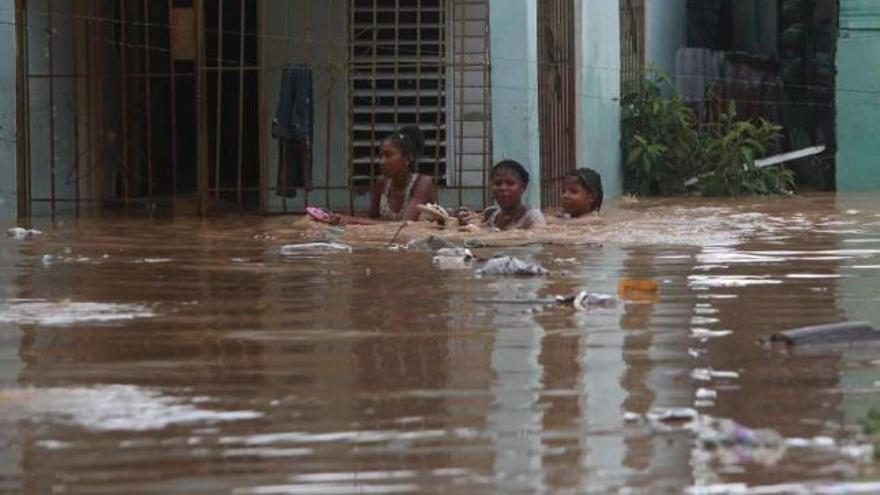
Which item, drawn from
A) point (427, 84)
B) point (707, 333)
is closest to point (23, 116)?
point (427, 84)

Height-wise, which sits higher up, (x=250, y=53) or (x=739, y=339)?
(x=250, y=53)

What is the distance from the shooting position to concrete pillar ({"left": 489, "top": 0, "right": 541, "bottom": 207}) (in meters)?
15.5

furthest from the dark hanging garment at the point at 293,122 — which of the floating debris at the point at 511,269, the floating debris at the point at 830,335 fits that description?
the floating debris at the point at 830,335

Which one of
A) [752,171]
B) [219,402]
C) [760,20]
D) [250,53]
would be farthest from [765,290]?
[760,20]

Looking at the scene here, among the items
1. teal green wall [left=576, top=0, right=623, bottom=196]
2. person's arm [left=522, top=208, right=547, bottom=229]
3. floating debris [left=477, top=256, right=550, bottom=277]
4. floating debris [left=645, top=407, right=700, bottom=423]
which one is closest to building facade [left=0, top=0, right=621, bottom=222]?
teal green wall [left=576, top=0, right=623, bottom=196]

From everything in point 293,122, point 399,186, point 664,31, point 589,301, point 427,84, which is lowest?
point 589,301

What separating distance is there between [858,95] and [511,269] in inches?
479

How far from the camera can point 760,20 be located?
26.4 meters

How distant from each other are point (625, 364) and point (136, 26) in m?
12.1

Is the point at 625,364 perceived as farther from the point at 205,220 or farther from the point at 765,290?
the point at 205,220

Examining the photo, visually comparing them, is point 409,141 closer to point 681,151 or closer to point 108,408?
point 681,151

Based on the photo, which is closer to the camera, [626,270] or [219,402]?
[219,402]

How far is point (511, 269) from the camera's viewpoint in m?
9.95

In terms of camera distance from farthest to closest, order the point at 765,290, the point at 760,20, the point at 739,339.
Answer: the point at 760,20, the point at 765,290, the point at 739,339
